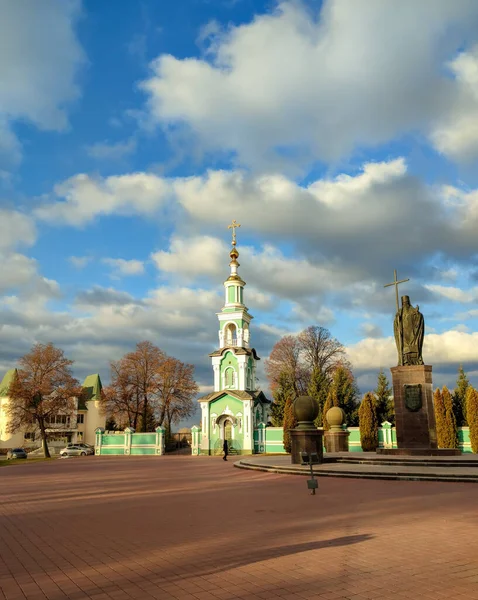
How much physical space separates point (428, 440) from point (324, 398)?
71.8 ft

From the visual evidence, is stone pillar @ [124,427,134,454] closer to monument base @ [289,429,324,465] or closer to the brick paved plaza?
monument base @ [289,429,324,465]

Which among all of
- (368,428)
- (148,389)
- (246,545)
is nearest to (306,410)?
(246,545)

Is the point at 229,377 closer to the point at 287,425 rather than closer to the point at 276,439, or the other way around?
the point at 276,439

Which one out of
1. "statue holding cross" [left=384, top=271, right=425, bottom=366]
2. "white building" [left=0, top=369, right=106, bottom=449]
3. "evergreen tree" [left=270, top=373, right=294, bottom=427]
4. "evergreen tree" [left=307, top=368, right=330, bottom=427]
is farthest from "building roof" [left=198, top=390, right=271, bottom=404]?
"white building" [left=0, top=369, right=106, bottom=449]

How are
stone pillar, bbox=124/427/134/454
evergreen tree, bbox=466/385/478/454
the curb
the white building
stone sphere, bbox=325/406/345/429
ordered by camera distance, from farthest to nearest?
the white building → stone pillar, bbox=124/427/134/454 → evergreen tree, bbox=466/385/478/454 → stone sphere, bbox=325/406/345/429 → the curb

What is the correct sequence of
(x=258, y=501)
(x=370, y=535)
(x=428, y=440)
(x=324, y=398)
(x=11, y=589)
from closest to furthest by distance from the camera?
(x=11, y=589) < (x=370, y=535) < (x=258, y=501) < (x=428, y=440) < (x=324, y=398)

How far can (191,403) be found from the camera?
5228 centimetres

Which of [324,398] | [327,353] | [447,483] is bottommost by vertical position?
[447,483]

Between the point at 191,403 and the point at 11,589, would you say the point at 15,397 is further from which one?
the point at 11,589

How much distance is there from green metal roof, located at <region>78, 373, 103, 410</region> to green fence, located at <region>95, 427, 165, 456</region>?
2706cm

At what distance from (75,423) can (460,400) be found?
48957mm

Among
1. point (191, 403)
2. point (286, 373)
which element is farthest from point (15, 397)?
point (286, 373)

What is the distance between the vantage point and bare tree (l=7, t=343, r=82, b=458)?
41.8 metres

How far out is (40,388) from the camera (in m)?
41.5
